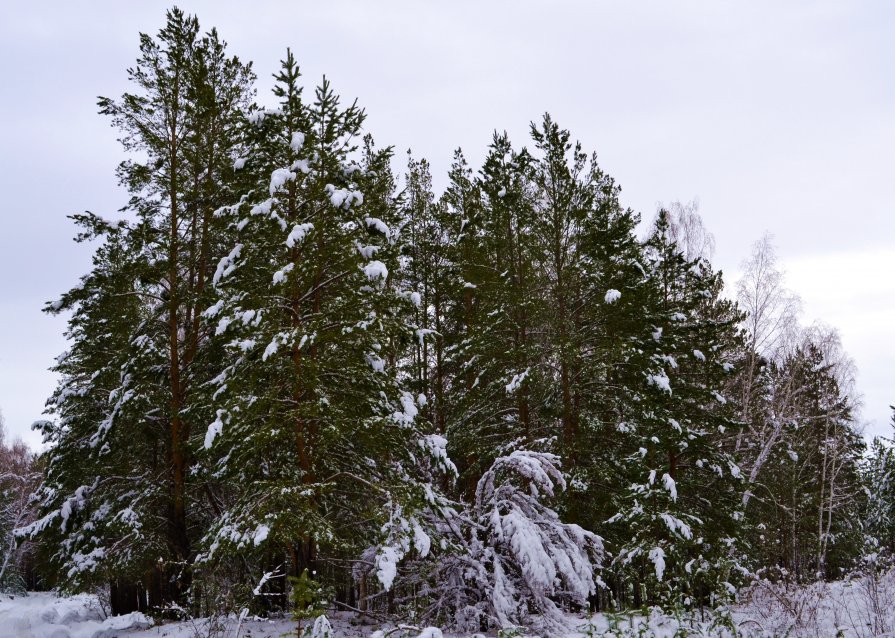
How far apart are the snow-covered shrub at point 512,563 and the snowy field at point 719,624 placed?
51 centimetres

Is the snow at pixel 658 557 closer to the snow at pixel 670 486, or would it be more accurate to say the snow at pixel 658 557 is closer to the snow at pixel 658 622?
the snow at pixel 658 622

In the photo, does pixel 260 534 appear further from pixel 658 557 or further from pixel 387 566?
pixel 658 557

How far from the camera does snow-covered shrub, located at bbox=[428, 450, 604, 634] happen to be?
9.70 m

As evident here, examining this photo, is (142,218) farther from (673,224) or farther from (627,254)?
(673,224)

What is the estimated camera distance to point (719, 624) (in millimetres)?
6734

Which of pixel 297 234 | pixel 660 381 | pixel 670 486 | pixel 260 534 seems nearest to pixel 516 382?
pixel 660 381

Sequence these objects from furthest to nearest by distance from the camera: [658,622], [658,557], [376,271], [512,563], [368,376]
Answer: [658,557], [368,376], [512,563], [376,271], [658,622]

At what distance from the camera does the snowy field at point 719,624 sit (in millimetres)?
7262

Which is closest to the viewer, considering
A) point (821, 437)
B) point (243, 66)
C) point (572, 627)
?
point (572, 627)

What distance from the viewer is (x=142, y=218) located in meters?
14.1

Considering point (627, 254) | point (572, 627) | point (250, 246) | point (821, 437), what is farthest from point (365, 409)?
point (821, 437)

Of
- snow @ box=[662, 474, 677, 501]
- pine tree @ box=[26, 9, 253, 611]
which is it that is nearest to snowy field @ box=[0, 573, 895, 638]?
pine tree @ box=[26, 9, 253, 611]

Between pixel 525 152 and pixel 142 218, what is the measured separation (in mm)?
9740

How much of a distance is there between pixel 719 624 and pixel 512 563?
15.6 feet
